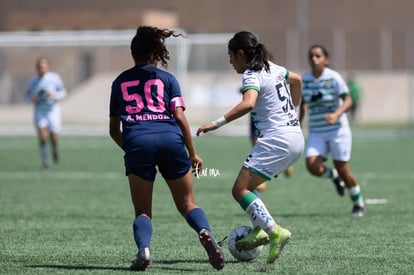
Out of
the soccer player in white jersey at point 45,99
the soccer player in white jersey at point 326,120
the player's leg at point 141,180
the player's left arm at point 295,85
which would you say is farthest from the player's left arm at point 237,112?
the soccer player in white jersey at point 45,99

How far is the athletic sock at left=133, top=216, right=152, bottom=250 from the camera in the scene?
8.16 meters

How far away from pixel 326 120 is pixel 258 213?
14.8 ft

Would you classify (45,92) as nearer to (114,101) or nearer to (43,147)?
(43,147)

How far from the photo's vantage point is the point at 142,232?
823 centimetres

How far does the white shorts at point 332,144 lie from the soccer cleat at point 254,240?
4.45 metres

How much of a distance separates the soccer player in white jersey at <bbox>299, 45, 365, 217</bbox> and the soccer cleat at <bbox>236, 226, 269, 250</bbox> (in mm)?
4278

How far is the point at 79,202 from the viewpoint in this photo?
48.3 feet

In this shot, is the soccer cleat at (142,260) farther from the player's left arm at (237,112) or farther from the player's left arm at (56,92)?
the player's left arm at (56,92)

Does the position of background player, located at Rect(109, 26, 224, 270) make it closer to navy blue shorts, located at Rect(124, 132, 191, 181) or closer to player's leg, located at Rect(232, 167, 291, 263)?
navy blue shorts, located at Rect(124, 132, 191, 181)

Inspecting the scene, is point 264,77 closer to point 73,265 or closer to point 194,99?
point 73,265

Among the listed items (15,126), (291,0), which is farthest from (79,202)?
(291,0)

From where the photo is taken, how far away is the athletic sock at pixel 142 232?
26.8ft

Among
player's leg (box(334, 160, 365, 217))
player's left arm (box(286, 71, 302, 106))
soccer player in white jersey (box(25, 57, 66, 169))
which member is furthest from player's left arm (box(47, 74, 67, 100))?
player's left arm (box(286, 71, 302, 106))

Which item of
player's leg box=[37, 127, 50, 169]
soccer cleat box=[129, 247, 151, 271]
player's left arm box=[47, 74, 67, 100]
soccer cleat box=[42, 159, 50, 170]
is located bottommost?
A: soccer cleat box=[42, 159, 50, 170]
